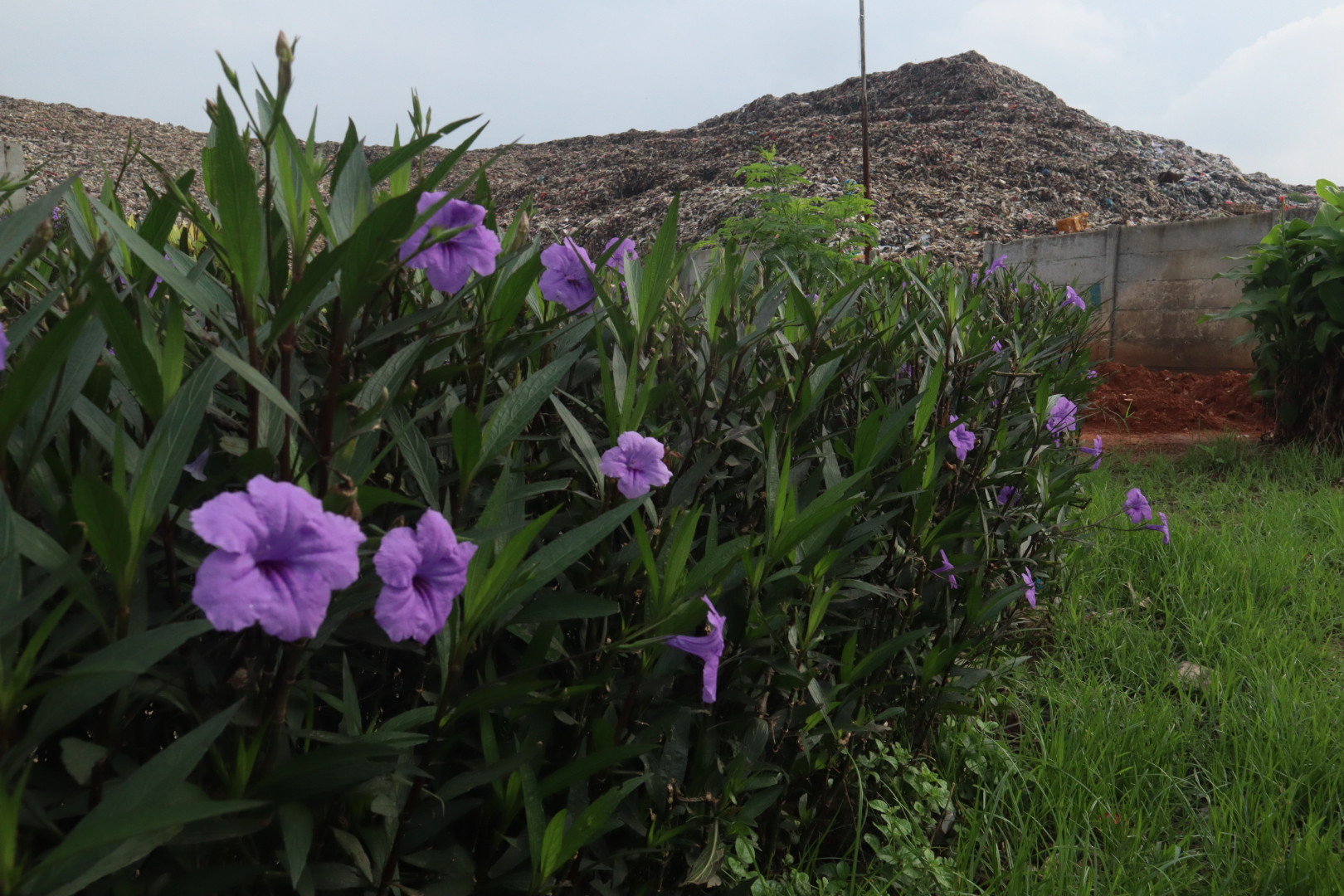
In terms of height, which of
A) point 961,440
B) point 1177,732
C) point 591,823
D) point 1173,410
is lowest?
point 1173,410

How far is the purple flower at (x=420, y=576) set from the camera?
595mm

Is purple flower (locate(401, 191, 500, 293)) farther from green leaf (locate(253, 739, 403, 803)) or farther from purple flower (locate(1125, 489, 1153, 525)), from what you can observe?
purple flower (locate(1125, 489, 1153, 525))

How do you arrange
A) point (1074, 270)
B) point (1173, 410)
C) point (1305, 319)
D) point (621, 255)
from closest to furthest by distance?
1. point (621, 255)
2. point (1305, 319)
3. point (1173, 410)
4. point (1074, 270)

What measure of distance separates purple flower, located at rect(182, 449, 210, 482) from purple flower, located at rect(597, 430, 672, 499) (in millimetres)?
370

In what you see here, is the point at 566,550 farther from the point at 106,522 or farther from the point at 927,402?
the point at 927,402

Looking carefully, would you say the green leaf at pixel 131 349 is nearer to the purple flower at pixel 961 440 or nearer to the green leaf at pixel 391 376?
the green leaf at pixel 391 376

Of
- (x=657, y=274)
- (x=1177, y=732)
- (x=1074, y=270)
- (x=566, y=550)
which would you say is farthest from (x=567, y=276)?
(x=1074, y=270)

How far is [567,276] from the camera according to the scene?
112 centimetres

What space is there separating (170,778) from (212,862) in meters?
0.21

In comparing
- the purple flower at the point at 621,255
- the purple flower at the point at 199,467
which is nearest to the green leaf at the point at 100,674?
the purple flower at the point at 199,467

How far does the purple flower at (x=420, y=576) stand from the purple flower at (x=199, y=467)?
0.91 ft

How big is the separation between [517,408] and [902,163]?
601 inches

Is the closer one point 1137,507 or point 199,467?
point 199,467

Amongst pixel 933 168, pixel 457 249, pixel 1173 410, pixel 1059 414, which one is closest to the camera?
pixel 457 249
